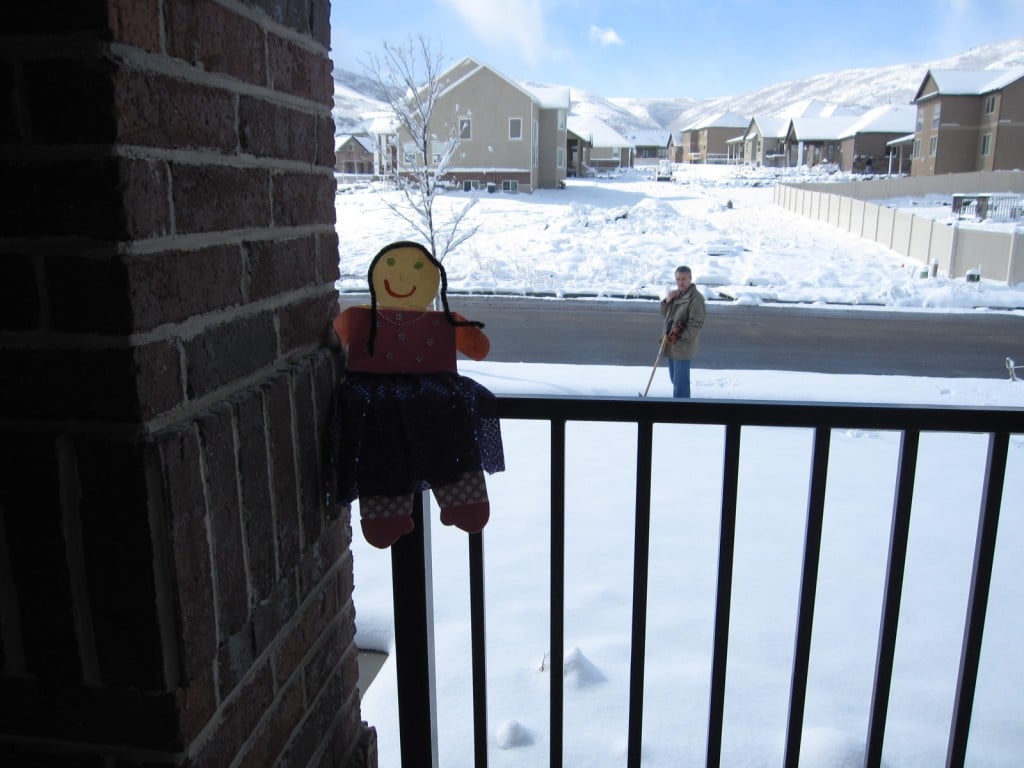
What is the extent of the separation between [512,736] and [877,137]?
6121cm

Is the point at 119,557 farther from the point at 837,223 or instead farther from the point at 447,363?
the point at 837,223

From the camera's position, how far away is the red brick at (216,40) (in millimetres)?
822

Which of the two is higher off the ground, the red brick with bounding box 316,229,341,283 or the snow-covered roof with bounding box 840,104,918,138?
the snow-covered roof with bounding box 840,104,918,138

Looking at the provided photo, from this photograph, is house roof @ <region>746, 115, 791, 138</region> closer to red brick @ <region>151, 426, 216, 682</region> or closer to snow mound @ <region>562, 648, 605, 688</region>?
snow mound @ <region>562, 648, 605, 688</region>

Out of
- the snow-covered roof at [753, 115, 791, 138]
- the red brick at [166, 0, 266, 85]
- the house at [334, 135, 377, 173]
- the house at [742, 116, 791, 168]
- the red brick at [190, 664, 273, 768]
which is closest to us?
the red brick at [166, 0, 266, 85]

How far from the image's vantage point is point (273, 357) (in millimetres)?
1083

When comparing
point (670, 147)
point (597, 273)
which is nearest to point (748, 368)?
point (597, 273)

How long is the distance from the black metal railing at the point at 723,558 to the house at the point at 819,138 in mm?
65974

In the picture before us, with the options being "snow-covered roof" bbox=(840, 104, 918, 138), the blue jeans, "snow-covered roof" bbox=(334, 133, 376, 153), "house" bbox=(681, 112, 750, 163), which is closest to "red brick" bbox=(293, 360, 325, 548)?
the blue jeans

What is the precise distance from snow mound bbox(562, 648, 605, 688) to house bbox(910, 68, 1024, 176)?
1802 inches

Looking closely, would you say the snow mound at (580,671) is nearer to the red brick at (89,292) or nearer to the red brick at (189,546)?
the red brick at (189,546)

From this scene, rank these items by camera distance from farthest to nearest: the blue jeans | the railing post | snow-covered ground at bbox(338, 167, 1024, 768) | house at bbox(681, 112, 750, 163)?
house at bbox(681, 112, 750, 163), the blue jeans, snow-covered ground at bbox(338, 167, 1024, 768), the railing post

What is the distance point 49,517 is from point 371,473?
1.63 feet

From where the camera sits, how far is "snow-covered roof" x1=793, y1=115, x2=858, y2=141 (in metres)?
61.0
